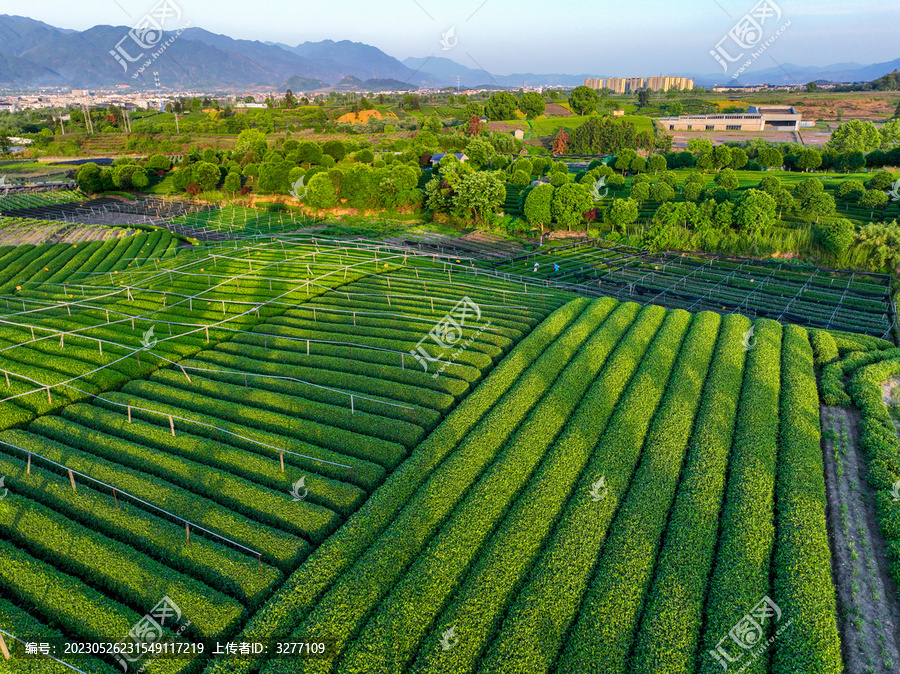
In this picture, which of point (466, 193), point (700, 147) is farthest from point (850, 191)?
point (466, 193)

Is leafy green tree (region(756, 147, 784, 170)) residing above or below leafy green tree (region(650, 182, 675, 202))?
above

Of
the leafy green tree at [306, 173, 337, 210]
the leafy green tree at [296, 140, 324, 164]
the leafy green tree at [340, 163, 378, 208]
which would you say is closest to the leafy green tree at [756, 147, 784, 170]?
the leafy green tree at [340, 163, 378, 208]

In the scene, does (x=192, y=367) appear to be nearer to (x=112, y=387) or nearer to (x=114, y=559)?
(x=112, y=387)

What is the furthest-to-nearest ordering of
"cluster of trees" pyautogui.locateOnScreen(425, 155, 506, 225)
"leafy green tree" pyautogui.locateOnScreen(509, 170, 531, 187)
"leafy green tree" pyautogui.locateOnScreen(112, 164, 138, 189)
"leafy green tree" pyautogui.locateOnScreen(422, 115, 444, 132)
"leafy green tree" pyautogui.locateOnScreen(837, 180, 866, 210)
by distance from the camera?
"leafy green tree" pyautogui.locateOnScreen(422, 115, 444, 132), "leafy green tree" pyautogui.locateOnScreen(112, 164, 138, 189), "leafy green tree" pyautogui.locateOnScreen(509, 170, 531, 187), "cluster of trees" pyautogui.locateOnScreen(425, 155, 506, 225), "leafy green tree" pyautogui.locateOnScreen(837, 180, 866, 210)

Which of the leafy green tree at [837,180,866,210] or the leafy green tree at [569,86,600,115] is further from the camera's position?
the leafy green tree at [569,86,600,115]

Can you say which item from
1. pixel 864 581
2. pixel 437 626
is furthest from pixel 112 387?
pixel 864 581

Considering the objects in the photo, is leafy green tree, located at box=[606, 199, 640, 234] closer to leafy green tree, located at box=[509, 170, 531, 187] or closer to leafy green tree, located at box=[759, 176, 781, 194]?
leafy green tree, located at box=[759, 176, 781, 194]
